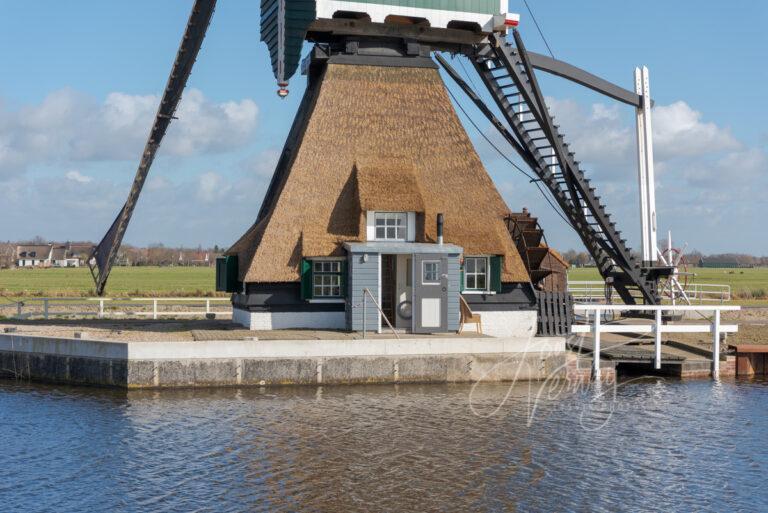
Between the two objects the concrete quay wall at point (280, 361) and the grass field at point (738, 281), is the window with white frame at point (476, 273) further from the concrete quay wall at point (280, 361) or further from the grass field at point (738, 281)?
the grass field at point (738, 281)

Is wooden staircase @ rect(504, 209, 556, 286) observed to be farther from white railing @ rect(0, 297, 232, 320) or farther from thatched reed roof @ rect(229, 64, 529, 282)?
white railing @ rect(0, 297, 232, 320)

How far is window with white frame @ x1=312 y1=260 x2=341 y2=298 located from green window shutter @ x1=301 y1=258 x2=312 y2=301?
0.93ft

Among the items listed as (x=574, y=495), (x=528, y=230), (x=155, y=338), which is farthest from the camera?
(x=528, y=230)

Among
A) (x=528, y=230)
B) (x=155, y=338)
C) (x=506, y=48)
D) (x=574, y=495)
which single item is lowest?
(x=574, y=495)

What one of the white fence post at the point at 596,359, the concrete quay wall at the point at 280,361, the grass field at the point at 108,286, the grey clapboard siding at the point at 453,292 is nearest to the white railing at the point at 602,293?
the white fence post at the point at 596,359

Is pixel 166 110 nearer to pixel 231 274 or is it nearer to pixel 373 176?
pixel 231 274

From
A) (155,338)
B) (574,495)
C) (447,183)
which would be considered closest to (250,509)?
(574,495)

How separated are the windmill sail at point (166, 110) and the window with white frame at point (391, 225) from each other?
921 cm

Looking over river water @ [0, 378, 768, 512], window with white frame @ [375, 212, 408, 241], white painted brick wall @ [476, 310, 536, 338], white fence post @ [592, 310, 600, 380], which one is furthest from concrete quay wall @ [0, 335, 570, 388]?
window with white frame @ [375, 212, 408, 241]

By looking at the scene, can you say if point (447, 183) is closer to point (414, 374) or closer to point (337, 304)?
point (337, 304)

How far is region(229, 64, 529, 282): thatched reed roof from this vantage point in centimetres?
2661

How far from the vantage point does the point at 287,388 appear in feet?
74.7

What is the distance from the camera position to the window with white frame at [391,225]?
2695 centimetres

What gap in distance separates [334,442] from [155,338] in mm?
10125
